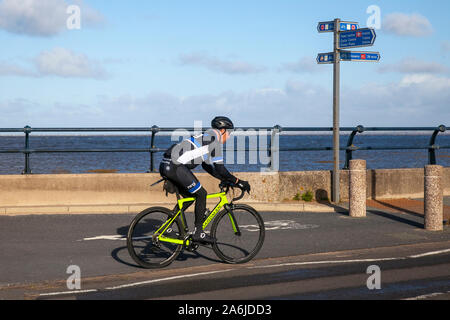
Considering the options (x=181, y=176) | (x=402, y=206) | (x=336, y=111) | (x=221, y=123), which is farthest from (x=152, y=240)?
(x=402, y=206)

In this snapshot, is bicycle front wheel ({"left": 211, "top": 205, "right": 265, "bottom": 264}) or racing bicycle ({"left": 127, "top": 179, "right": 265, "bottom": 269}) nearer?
racing bicycle ({"left": 127, "top": 179, "right": 265, "bottom": 269})

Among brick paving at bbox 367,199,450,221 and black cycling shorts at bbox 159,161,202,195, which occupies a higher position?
black cycling shorts at bbox 159,161,202,195

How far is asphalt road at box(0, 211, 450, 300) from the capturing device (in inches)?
258

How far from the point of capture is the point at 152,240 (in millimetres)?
7891

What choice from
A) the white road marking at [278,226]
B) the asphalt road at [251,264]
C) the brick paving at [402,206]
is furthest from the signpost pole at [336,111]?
the white road marking at [278,226]

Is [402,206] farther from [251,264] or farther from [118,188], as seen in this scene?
[251,264]

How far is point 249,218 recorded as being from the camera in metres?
8.34

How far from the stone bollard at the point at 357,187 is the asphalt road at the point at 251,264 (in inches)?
17.6

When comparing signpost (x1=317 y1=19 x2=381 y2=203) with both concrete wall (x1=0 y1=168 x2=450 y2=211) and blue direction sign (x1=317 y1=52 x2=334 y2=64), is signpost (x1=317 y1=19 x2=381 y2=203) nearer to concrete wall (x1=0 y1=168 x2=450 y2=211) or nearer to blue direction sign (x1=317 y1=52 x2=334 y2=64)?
blue direction sign (x1=317 y1=52 x2=334 y2=64)

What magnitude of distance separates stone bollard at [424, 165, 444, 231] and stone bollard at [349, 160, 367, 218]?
1317 millimetres

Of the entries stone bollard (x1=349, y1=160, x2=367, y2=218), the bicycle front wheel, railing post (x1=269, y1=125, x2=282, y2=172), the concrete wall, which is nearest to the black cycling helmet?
the bicycle front wheel
